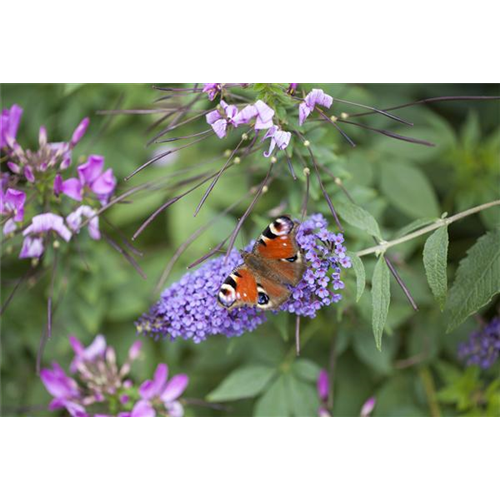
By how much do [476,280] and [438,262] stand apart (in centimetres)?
12

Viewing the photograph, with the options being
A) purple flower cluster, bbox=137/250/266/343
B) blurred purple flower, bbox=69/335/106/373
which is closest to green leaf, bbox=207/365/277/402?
blurred purple flower, bbox=69/335/106/373

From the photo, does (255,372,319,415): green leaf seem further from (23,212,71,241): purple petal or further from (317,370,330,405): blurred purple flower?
(23,212,71,241): purple petal

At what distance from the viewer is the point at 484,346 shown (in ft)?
4.26

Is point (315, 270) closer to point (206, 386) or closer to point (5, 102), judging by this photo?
point (206, 386)

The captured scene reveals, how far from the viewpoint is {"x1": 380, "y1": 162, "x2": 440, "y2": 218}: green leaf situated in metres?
1.52

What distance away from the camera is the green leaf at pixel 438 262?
991mm

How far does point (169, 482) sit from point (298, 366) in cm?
41

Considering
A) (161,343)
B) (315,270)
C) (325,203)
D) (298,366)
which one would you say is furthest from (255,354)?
(315,270)

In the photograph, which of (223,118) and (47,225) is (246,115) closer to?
(223,118)

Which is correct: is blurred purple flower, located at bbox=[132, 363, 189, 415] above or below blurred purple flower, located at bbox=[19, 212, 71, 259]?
below

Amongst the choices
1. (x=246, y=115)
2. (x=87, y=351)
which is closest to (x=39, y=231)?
(x=87, y=351)

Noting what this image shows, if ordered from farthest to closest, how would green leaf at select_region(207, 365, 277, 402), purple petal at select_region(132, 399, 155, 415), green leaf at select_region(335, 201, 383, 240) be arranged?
green leaf at select_region(207, 365, 277, 402) → purple petal at select_region(132, 399, 155, 415) → green leaf at select_region(335, 201, 383, 240)

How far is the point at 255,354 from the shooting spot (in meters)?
1.48

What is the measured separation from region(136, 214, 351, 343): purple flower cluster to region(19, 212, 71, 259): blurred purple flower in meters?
0.27
